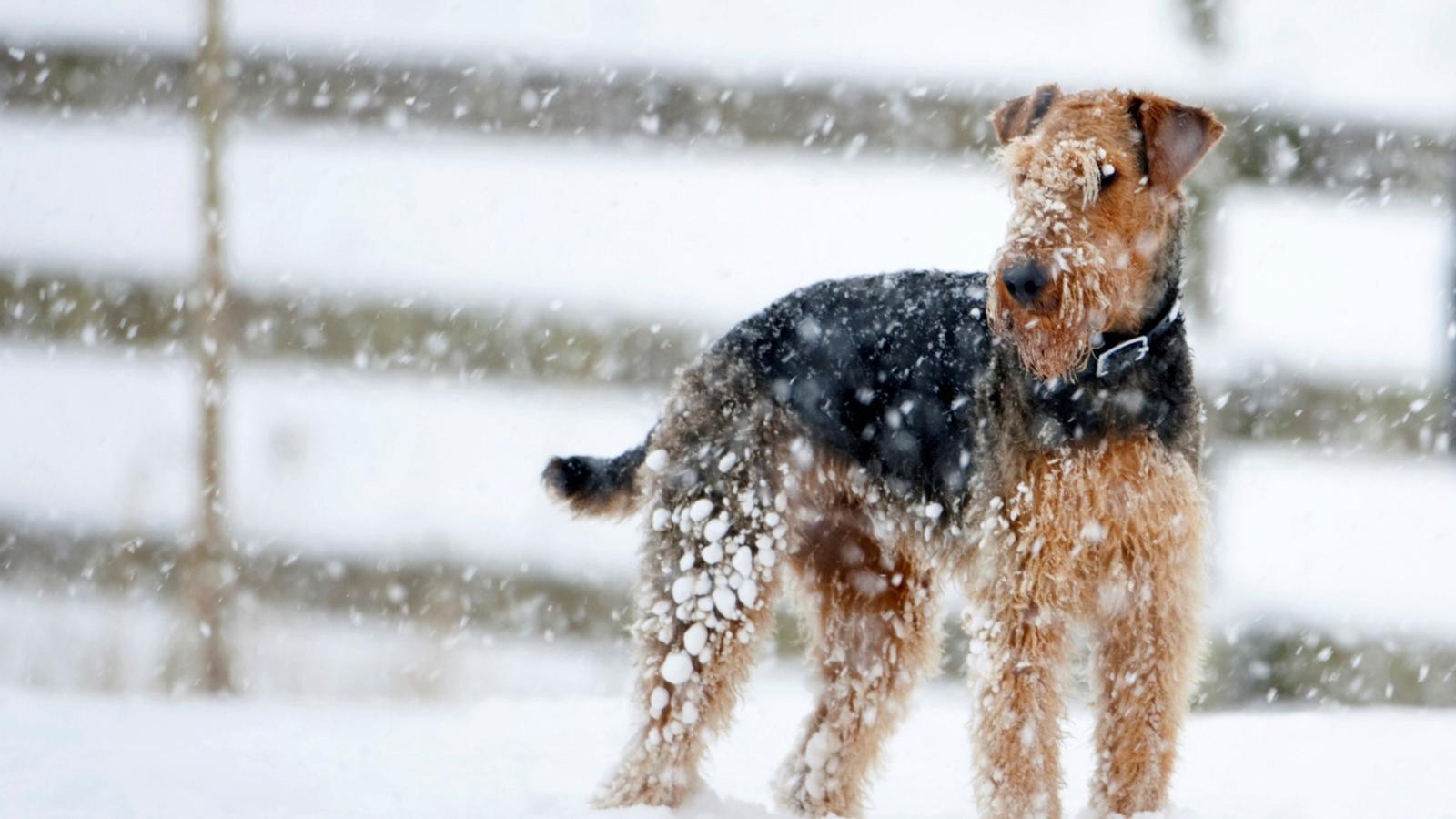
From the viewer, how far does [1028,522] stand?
2.66 metres

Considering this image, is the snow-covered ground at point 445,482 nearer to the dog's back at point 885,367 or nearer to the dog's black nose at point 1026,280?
the dog's back at point 885,367

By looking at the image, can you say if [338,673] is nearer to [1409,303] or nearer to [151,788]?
[151,788]

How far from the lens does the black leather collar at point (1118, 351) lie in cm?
268

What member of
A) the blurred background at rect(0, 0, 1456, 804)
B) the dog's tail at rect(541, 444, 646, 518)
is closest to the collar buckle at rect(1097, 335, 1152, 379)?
the dog's tail at rect(541, 444, 646, 518)

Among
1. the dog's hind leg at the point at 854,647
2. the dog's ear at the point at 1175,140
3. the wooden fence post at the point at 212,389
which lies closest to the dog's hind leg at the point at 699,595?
the dog's hind leg at the point at 854,647

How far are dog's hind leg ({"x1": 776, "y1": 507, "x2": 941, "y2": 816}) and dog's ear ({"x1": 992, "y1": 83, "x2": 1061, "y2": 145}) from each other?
1.05 m

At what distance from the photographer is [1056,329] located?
8.48 feet

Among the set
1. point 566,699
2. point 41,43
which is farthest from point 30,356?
point 566,699

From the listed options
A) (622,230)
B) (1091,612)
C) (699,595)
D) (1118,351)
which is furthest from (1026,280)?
(622,230)

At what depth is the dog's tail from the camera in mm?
3219

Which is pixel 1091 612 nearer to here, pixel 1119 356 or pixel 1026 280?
pixel 1119 356

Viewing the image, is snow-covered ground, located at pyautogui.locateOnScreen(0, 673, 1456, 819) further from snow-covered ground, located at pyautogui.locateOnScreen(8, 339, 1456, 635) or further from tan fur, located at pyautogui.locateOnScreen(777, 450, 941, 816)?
snow-covered ground, located at pyautogui.locateOnScreen(8, 339, 1456, 635)

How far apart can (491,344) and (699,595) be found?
1.38 metres

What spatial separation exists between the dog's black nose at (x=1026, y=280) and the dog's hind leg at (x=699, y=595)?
80cm
